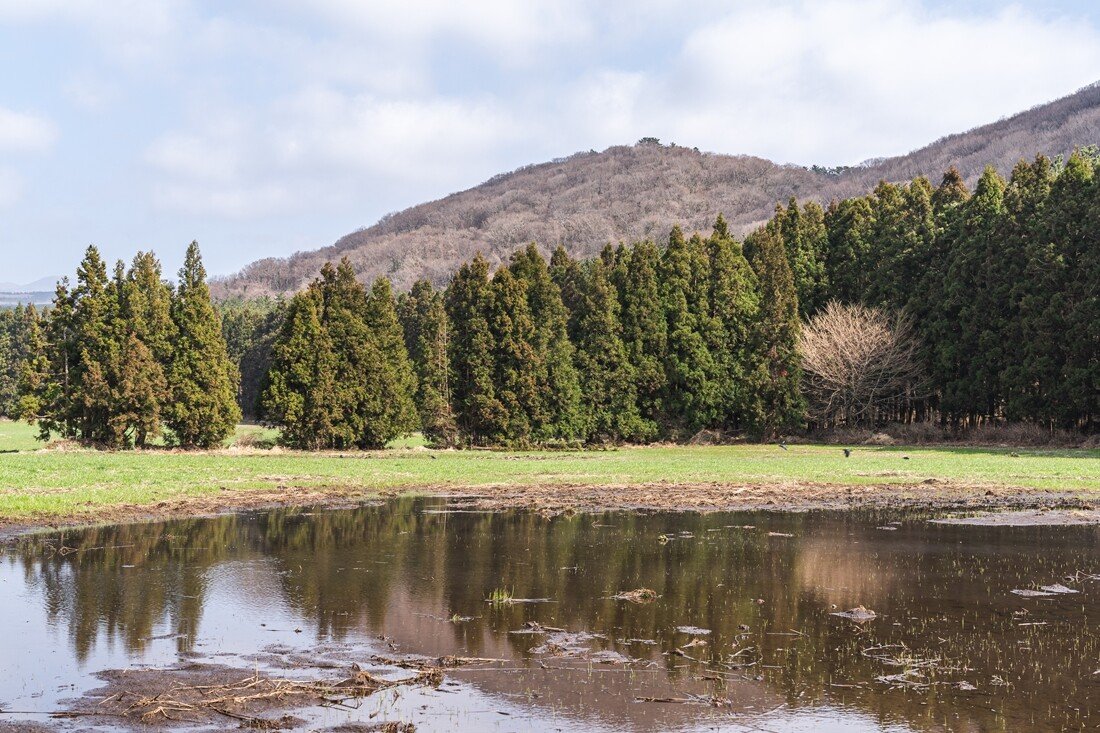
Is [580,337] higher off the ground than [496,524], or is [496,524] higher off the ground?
[580,337]

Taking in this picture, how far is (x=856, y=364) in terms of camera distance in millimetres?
65688

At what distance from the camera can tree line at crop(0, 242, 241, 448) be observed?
2057 inches

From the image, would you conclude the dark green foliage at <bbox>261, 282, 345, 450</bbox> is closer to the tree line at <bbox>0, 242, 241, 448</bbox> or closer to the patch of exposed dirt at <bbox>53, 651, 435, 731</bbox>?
the tree line at <bbox>0, 242, 241, 448</bbox>

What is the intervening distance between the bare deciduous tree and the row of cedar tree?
3.88 feet

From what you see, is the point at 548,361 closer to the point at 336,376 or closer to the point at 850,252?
the point at 336,376

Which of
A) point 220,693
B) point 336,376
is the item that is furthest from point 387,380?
point 220,693

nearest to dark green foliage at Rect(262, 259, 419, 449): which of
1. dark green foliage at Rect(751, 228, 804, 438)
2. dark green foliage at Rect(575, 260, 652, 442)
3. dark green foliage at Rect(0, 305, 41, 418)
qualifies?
dark green foliage at Rect(575, 260, 652, 442)

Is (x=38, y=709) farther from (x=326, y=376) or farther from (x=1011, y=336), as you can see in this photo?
(x=1011, y=336)

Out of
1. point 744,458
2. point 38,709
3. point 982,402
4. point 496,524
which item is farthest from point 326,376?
point 38,709

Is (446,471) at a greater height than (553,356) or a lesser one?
lesser

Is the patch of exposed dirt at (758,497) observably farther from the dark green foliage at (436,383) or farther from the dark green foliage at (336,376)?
the dark green foliage at (436,383)

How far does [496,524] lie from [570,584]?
8226 mm

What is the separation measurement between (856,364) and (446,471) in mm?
35611

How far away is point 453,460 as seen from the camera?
46969mm
